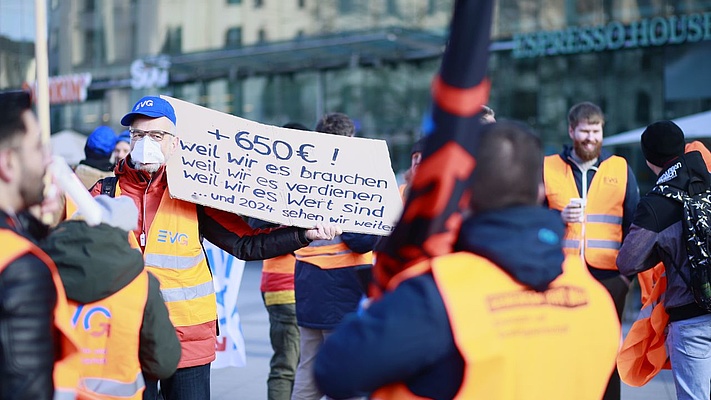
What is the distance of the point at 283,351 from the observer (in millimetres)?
6312

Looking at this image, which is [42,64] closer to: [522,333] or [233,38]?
[522,333]

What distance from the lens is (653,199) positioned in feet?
15.6

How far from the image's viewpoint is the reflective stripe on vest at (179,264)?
3807 millimetres

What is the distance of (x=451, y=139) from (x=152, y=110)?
2.09 metres

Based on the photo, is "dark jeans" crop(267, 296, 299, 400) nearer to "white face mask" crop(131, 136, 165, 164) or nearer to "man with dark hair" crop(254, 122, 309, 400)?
"man with dark hair" crop(254, 122, 309, 400)

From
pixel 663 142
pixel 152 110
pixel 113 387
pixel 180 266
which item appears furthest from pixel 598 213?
pixel 113 387

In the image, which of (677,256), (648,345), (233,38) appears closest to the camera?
(677,256)

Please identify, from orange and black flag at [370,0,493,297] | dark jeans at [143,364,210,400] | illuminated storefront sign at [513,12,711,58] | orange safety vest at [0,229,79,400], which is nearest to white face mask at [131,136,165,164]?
dark jeans at [143,364,210,400]

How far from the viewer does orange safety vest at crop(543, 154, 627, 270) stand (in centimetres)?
550

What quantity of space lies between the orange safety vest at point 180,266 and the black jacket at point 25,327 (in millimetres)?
1569

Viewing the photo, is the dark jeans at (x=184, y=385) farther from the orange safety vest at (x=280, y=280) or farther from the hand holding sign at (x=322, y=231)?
the orange safety vest at (x=280, y=280)

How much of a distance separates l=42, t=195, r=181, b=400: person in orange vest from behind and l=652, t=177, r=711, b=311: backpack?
9.72 feet

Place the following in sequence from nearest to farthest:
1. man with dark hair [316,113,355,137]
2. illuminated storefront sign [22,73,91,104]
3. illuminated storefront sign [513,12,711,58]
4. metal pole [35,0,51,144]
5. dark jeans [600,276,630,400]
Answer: metal pole [35,0,51,144], man with dark hair [316,113,355,137], dark jeans [600,276,630,400], illuminated storefront sign [513,12,711,58], illuminated storefront sign [22,73,91,104]

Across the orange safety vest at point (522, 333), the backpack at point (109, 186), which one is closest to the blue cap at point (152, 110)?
the backpack at point (109, 186)
